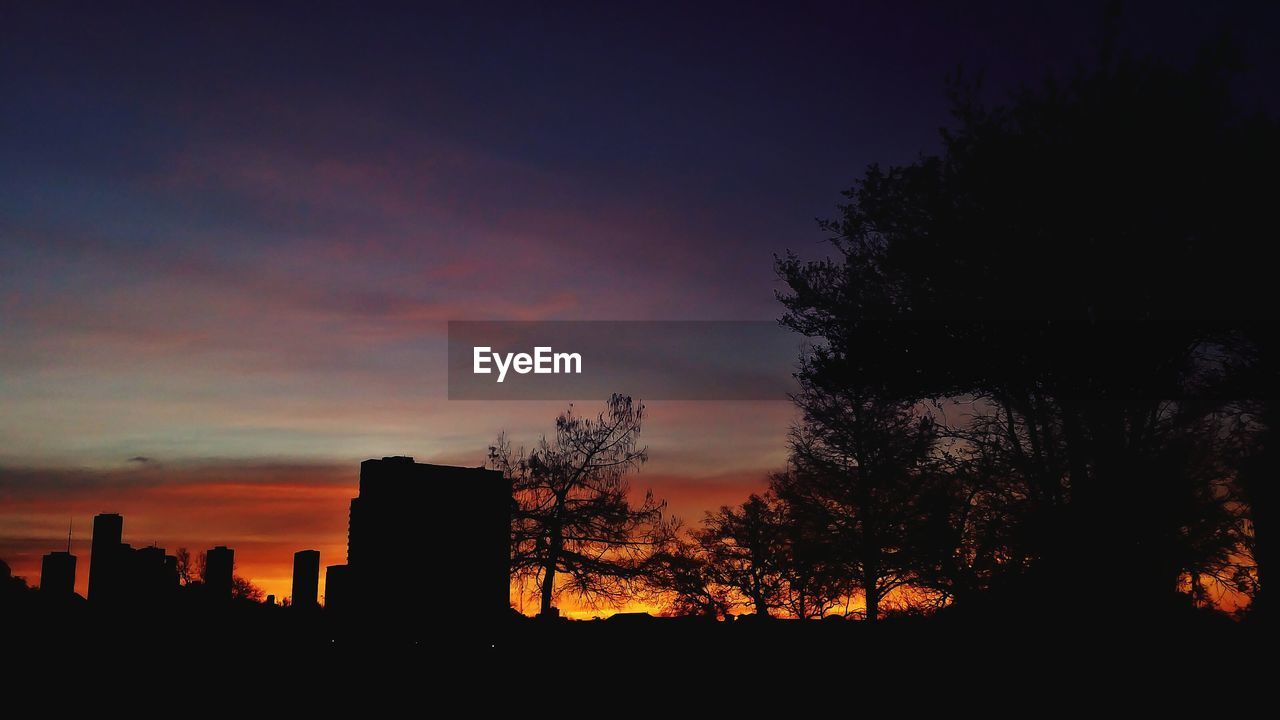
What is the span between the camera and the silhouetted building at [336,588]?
15.9 m

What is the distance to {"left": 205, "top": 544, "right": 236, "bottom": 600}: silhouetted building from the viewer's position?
68.3 feet

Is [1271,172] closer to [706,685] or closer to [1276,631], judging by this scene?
[1276,631]

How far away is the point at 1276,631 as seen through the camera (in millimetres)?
15297

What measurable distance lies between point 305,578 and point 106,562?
4.30 m

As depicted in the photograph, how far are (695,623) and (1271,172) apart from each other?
38.9ft

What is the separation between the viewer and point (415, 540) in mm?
15438

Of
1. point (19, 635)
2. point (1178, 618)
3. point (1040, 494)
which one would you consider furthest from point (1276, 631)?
point (19, 635)

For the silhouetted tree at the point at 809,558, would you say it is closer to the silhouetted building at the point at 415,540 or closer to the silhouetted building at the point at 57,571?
the silhouetted building at the point at 415,540

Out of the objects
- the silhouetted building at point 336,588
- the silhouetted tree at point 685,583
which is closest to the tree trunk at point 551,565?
the silhouetted tree at point 685,583

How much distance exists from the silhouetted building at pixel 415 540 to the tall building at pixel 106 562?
4.71m

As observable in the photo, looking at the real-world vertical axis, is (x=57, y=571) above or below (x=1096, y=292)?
below

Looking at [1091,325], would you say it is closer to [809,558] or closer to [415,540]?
[415,540]

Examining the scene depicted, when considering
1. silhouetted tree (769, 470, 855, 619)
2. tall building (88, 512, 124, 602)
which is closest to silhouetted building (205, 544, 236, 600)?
tall building (88, 512, 124, 602)

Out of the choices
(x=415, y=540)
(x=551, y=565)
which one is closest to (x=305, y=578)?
(x=415, y=540)
